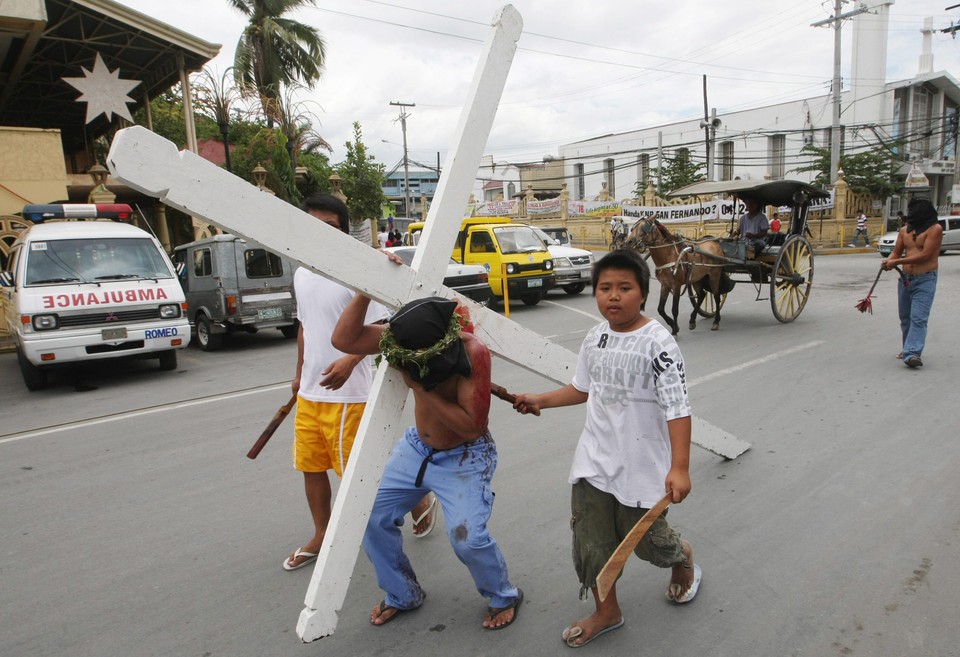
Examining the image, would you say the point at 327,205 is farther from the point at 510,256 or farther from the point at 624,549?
the point at 510,256

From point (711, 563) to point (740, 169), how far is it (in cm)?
4558

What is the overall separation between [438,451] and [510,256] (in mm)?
11174

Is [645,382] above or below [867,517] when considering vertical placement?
above

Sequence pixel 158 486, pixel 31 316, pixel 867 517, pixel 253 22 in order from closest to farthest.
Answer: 1. pixel 867 517
2. pixel 158 486
3. pixel 31 316
4. pixel 253 22

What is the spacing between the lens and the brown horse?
30.3 feet

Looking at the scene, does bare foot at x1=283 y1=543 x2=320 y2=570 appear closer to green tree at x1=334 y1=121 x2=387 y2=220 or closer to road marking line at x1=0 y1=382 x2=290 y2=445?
road marking line at x1=0 y1=382 x2=290 y2=445

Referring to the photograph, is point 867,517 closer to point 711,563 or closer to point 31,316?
point 711,563

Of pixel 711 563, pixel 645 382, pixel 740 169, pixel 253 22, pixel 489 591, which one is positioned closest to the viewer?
pixel 645 382

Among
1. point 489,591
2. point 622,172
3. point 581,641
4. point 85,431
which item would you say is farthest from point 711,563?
point 622,172

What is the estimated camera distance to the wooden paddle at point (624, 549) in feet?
6.89

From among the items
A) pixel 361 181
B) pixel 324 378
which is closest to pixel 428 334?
pixel 324 378

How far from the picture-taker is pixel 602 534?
2.48 meters

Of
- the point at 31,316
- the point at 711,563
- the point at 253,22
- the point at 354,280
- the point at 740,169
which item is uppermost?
the point at 253,22

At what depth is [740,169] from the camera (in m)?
43.5
